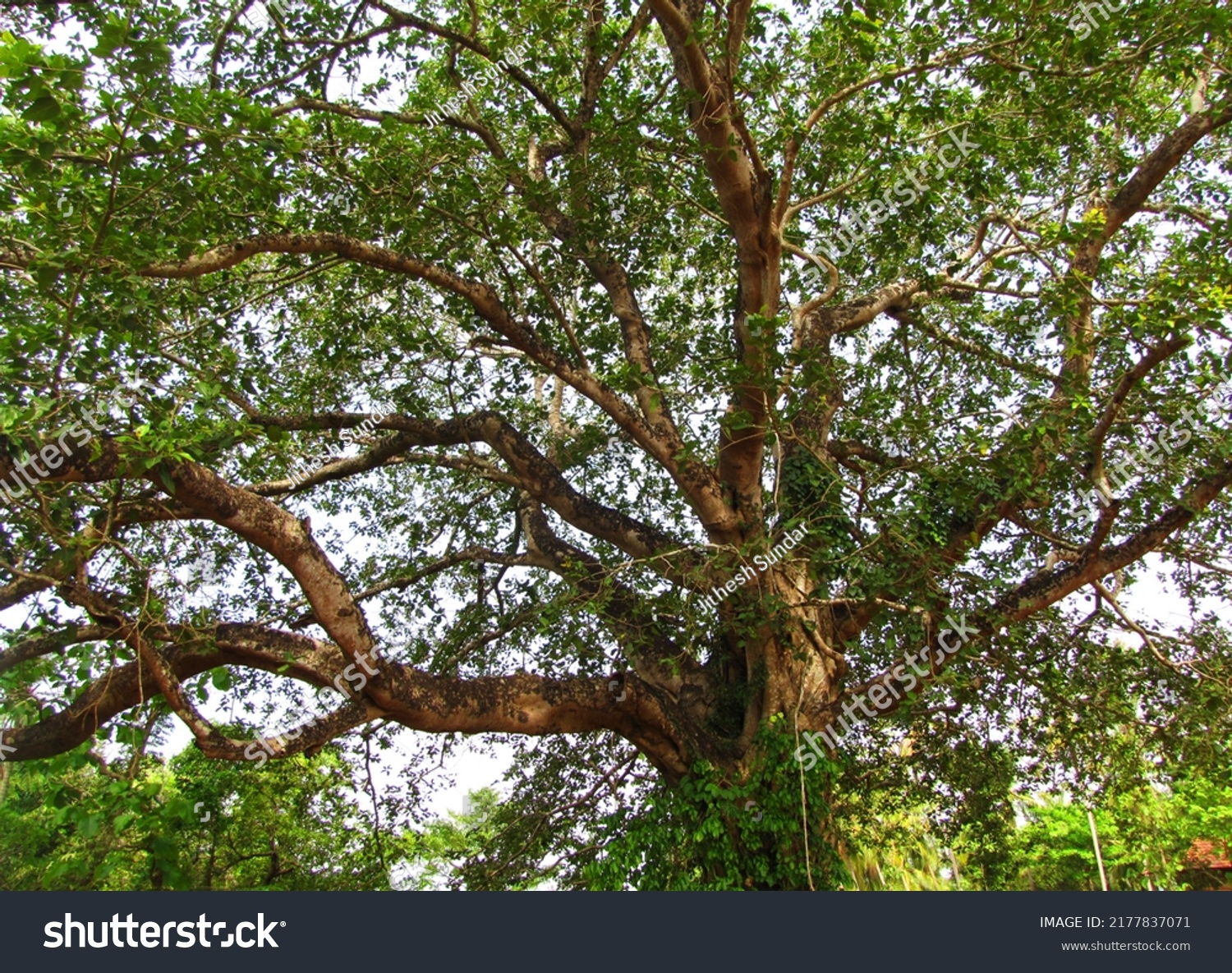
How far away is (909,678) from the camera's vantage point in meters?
6.09

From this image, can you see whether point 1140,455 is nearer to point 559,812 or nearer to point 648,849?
point 648,849

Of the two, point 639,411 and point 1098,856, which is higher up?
A: point 639,411

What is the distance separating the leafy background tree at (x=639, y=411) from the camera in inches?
167

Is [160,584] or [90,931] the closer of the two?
[90,931]

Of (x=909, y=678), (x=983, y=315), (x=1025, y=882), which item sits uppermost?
(x=983, y=315)

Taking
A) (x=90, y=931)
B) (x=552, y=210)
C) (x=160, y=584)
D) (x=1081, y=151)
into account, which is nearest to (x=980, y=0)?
(x=1081, y=151)

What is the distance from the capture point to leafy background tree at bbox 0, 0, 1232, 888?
423cm

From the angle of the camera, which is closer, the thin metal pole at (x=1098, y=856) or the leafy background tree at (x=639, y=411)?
the leafy background tree at (x=639, y=411)

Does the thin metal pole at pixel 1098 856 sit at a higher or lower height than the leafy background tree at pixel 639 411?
lower

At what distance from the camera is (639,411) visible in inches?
271

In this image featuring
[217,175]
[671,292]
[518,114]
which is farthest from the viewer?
[671,292]

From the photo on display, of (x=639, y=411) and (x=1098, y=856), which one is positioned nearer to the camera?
(x=639, y=411)

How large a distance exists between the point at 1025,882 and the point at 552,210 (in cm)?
1623

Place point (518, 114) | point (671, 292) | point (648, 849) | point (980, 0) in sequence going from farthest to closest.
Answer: point (671, 292)
point (518, 114)
point (648, 849)
point (980, 0)
